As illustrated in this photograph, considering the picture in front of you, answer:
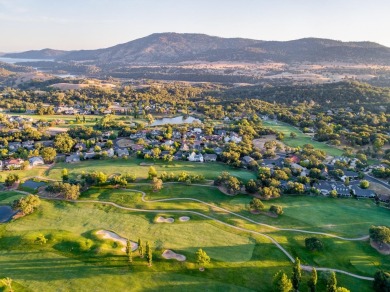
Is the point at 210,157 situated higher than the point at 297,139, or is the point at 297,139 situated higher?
the point at 297,139

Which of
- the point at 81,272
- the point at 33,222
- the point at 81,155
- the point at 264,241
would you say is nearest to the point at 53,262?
the point at 81,272

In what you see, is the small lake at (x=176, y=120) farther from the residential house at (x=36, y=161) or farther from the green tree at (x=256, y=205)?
the green tree at (x=256, y=205)

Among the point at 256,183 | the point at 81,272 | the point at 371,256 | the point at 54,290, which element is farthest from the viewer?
the point at 256,183

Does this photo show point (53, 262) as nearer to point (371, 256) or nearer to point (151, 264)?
point (151, 264)

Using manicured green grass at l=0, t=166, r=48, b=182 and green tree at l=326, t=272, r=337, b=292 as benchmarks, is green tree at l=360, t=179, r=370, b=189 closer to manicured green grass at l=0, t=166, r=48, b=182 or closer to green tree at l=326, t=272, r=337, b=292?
green tree at l=326, t=272, r=337, b=292

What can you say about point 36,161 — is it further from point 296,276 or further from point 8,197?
point 296,276

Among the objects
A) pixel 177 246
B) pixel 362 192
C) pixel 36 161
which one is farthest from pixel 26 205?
pixel 362 192
